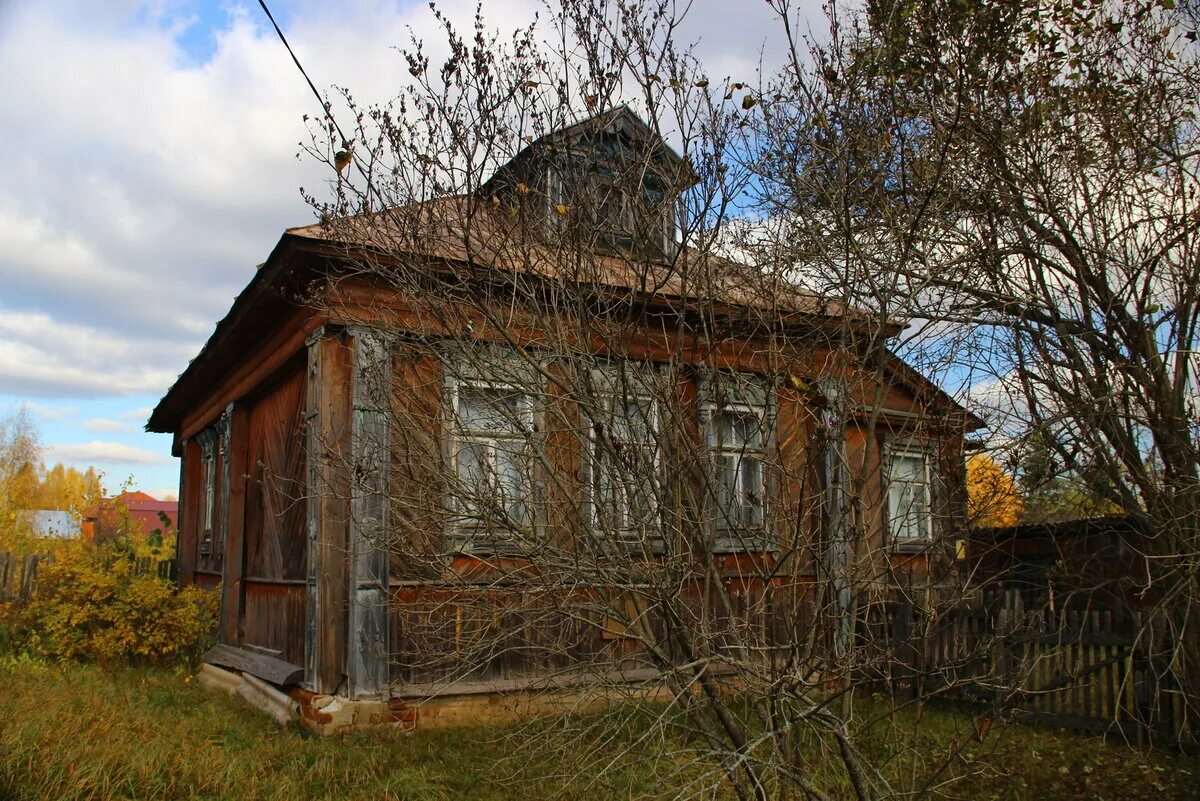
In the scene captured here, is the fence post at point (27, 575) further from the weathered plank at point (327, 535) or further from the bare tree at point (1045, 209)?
the bare tree at point (1045, 209)

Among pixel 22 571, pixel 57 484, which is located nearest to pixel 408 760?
pixel 22 571

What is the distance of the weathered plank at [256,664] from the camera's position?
797cm

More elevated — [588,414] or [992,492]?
[588,414]

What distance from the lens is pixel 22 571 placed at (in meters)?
15.9

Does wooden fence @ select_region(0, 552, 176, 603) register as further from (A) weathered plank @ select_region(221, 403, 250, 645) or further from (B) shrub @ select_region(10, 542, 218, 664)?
(A) weathered plank @ select_region(221, 403, 250, 645)

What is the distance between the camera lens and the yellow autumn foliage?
5.00 m

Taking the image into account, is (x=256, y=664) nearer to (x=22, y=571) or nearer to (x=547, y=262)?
(x=547, y=262)

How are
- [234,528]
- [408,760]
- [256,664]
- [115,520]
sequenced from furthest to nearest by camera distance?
[115,520] < [234,528] < [256,664] < [408,760]

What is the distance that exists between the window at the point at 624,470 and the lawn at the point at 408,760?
39.0 inches

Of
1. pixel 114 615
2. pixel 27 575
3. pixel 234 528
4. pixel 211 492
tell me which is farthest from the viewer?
pixel 27 575

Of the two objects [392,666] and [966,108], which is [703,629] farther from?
[392,666]

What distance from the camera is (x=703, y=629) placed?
397 centimetres

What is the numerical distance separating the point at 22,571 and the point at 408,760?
12.3 metres

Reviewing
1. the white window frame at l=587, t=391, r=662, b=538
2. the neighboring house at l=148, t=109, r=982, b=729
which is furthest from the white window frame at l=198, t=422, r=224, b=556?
the white window frame at l=587, t=391, r=662, b=538
